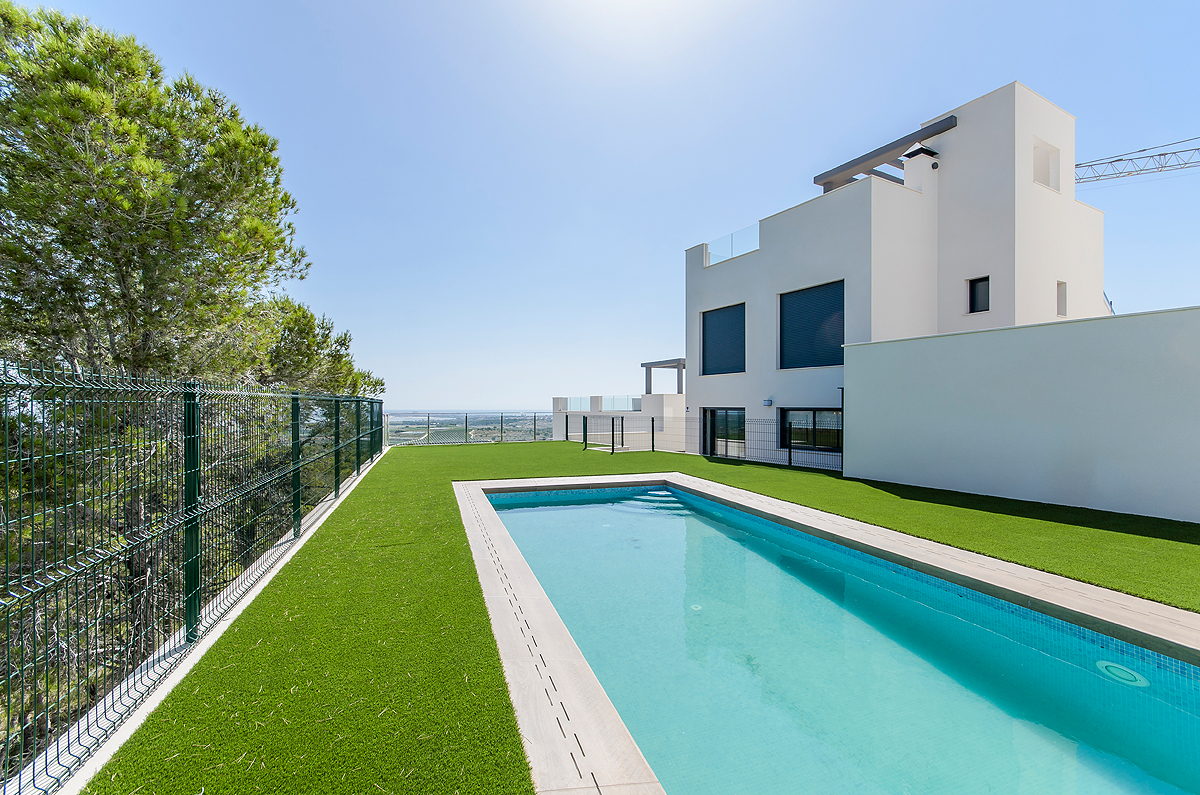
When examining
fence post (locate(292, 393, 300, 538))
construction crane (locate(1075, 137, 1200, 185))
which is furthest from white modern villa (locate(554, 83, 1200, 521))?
construction crane (locate(1075, 137, 1200, 185))

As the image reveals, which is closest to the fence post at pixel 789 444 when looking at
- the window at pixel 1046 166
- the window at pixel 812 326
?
the window at pixel 812 326

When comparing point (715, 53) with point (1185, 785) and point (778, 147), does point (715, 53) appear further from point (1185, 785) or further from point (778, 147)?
point (1185, 785)

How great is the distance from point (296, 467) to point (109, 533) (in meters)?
3.76

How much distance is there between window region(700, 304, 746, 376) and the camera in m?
15.9

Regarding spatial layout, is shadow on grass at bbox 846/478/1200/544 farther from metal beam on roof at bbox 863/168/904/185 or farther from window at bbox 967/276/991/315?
metal beam on roof at bbox 863/168/904/185

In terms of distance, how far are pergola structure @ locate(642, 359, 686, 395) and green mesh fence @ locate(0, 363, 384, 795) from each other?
22.5 m

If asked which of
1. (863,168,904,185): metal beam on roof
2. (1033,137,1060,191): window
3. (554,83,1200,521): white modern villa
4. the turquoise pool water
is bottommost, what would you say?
the turquoise pool water

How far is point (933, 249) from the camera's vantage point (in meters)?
12.9

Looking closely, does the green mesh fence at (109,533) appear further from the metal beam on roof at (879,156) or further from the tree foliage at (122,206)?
the metal beam on roof at (879,156)

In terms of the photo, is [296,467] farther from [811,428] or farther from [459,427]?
[459,427]

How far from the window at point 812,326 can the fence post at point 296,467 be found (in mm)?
12040

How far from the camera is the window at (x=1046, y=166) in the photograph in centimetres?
1259

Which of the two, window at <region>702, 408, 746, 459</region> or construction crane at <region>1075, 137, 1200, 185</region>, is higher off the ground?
→ construction crane at <region>1075, 137, 1200, 185</region>

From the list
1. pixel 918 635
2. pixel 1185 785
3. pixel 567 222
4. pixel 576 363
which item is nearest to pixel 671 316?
pixel 567 222
